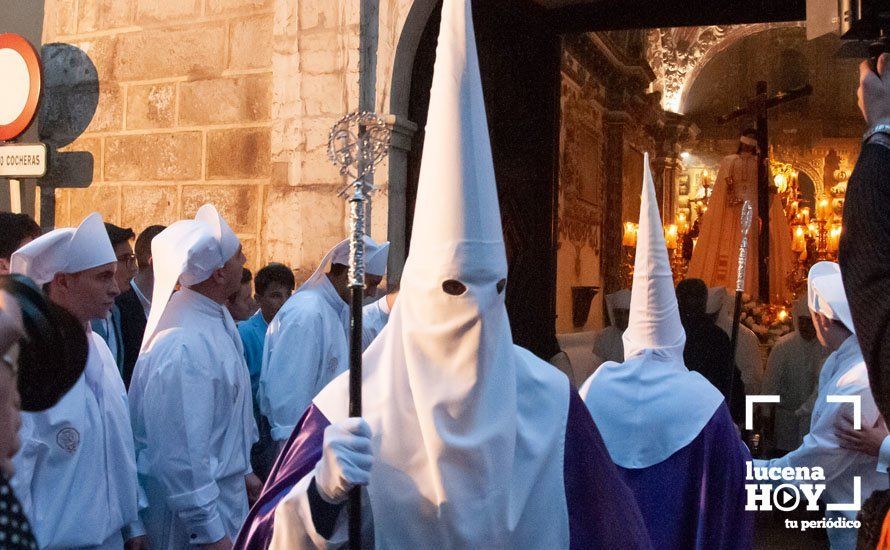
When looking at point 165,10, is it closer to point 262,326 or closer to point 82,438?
point 262,326

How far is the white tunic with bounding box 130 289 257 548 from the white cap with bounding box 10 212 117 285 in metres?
0.53

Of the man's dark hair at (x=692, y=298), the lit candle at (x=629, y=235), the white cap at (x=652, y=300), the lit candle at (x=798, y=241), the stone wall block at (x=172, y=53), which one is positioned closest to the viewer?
the white cap at (x=652, y=300)

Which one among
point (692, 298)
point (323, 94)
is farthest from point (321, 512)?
point (323, 94)

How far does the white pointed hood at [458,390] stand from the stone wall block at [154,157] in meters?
5.85

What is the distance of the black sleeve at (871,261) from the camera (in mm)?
1770

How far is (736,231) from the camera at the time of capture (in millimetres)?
12773

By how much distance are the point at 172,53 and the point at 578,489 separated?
6655 mm

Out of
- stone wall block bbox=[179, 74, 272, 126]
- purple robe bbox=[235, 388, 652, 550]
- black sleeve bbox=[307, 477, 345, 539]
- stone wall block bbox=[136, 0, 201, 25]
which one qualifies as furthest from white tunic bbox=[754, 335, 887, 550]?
stone wall block bbox=[136, 0, 201, 25]

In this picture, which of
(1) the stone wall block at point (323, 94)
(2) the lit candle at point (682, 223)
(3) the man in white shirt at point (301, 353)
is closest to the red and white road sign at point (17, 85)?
(1) the stone wall block at point (323, 94)

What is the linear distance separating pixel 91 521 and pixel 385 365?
1396 millimetres

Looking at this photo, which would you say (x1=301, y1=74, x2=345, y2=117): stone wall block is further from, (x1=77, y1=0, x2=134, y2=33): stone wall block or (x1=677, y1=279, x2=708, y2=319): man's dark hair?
(x1=677, y1=279, x2=708, y2=319): man's dark hair

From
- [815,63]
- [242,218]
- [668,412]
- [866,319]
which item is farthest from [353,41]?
[815,63]

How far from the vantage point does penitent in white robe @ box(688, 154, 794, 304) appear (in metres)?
12.7

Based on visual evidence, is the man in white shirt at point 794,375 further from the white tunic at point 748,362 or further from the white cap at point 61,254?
the white cap at point 61,254
